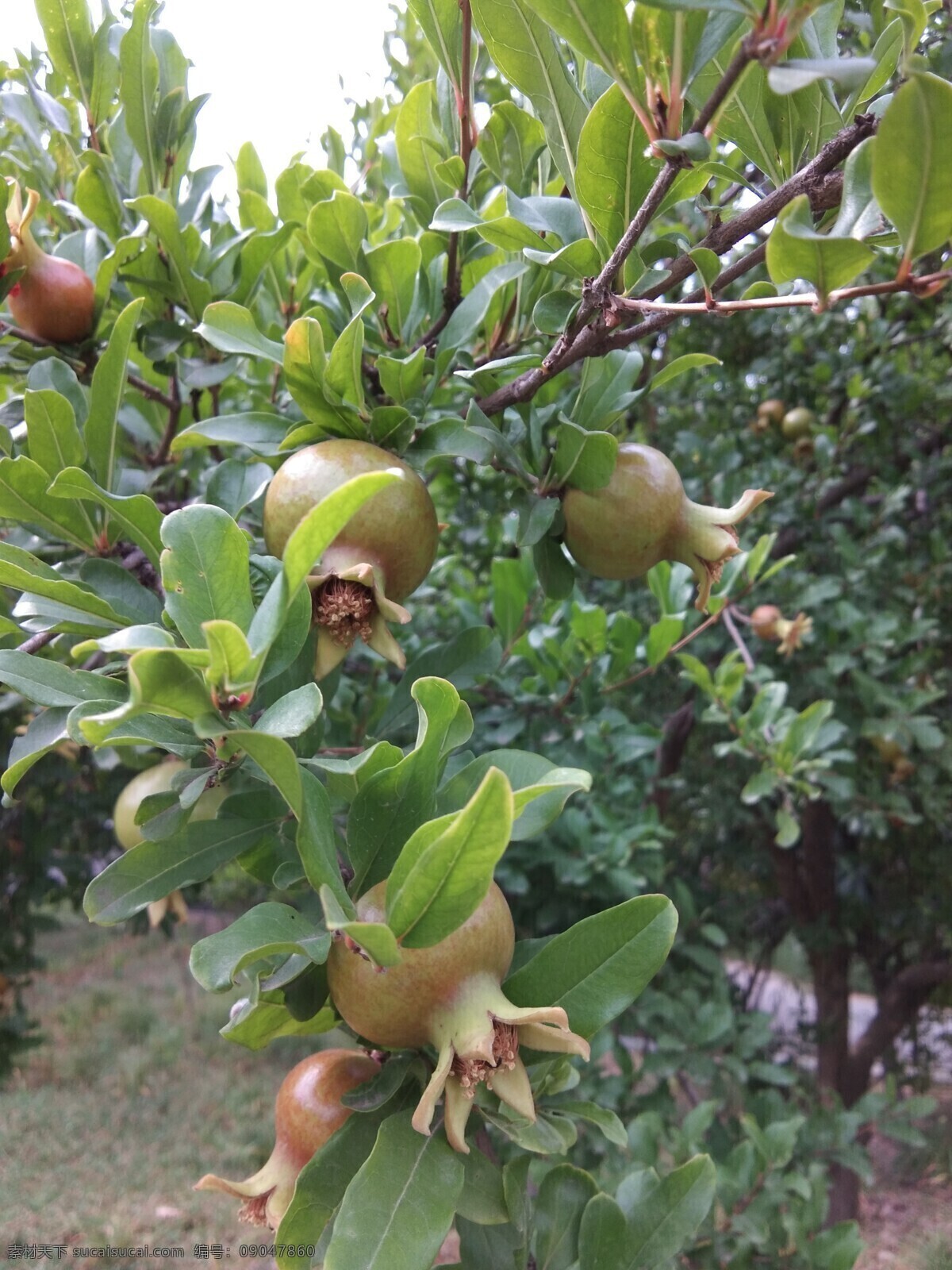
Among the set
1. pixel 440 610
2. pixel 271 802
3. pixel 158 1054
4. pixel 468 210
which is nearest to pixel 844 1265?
pixel 271 802

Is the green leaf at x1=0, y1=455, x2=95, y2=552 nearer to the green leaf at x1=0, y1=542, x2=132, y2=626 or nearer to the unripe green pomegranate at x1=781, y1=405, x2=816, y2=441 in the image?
the green leaf at x1=0, y1=542, x2=132, y2=626

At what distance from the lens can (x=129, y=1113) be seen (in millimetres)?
3816

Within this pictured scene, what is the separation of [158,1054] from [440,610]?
3733mm

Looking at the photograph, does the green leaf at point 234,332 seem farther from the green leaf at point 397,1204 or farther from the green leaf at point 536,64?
the green leaf at point 397,1204

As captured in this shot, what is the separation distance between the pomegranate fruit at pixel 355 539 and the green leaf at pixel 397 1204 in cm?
30

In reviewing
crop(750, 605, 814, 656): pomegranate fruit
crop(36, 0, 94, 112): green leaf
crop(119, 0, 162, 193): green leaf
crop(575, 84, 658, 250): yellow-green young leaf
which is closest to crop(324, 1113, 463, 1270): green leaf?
crop(575, 84, 658, 250): yellow-green young leaf

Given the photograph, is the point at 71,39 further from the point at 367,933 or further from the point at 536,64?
the point at 367,933

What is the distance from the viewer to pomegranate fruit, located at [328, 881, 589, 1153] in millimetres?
488

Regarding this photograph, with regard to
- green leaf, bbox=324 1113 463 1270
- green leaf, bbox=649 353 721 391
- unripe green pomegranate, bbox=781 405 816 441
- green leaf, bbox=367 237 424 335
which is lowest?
unripe green pomegranate, bbox=781 405 816 441

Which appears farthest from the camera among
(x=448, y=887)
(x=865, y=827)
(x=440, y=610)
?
(x=865, y=827)

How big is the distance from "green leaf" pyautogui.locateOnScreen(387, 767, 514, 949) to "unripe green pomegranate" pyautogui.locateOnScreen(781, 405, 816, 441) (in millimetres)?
2205

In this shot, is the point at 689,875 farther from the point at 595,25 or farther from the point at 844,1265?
the point at 595,25

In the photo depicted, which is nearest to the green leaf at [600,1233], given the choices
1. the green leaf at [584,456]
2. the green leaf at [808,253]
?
the green leaf at [584,456]

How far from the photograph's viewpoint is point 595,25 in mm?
453
